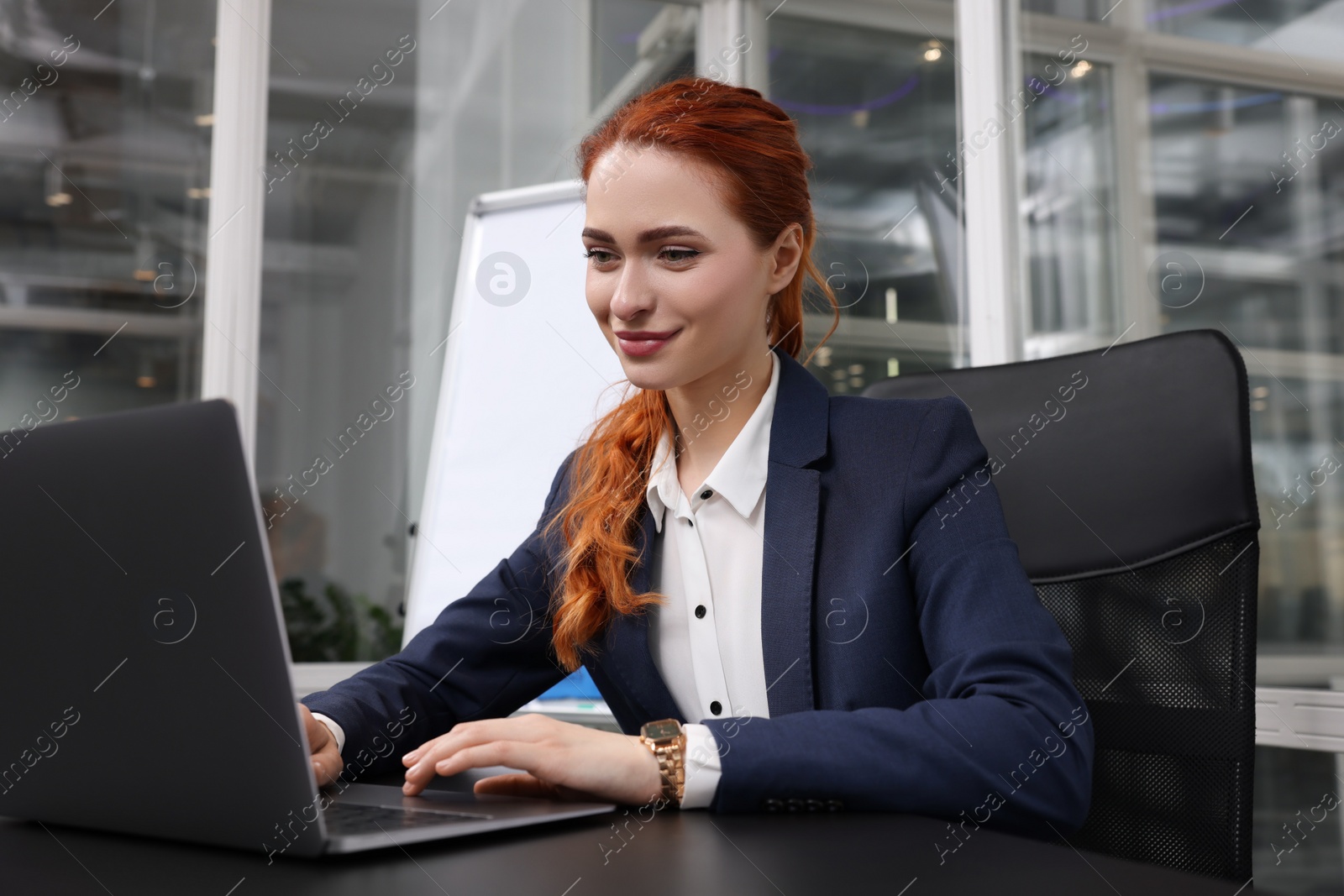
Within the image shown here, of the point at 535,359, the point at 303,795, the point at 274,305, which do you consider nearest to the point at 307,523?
the point at 274,305

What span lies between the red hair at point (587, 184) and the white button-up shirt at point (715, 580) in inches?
1.4

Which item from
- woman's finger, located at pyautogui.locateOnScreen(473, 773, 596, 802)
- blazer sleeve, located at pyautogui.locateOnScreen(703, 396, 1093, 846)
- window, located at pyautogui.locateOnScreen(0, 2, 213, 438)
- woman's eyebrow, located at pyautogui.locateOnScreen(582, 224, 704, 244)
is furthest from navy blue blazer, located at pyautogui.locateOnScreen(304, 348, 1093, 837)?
window, located at pyautogui.locateOnScreen(0, 2, 213, 438)

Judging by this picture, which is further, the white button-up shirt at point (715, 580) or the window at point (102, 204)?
the window at point (102, 204)

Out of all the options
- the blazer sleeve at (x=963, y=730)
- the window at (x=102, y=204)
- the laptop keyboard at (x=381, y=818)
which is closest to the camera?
the laptop keyboard at (x=381, y=818)

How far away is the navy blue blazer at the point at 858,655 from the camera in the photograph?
830 millimetres

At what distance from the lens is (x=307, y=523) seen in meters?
3.08

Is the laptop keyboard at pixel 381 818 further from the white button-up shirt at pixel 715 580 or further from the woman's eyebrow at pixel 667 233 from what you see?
the woman's eyebrow at pixel 667 233

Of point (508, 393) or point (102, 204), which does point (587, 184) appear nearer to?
point (508, 393)

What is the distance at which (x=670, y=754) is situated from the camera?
83 centimetres

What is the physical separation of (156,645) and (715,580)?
2.38 ft

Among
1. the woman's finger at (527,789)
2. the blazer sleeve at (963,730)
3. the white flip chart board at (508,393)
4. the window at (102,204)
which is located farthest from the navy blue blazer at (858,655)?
the window at (102,204)

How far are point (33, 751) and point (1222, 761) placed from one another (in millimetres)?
1065

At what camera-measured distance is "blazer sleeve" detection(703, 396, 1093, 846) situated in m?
0.81

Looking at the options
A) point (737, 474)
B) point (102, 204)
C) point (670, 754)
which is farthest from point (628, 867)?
point (102, 204)
